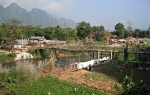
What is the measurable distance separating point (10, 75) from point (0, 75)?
76cm

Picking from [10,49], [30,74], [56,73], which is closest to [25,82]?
[30,74]

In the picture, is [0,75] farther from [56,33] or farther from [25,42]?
[56,33]

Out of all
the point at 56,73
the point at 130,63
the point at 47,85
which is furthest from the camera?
the point at 130,63

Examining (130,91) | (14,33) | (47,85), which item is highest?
(14,33)

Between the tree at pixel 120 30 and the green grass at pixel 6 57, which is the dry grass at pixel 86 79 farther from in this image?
the tree at pixel 120 30

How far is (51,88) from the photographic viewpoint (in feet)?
52.1

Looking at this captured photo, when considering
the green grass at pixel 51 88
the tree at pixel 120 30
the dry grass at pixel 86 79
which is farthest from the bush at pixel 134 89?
the tree at pixel 120 30

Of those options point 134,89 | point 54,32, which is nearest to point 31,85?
point 134,89

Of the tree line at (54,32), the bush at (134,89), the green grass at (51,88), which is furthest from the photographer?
the tree line at (54,32)

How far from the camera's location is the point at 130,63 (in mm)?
26188

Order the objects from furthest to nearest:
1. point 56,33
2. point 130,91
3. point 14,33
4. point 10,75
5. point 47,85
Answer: point 56,33 → point 14,33 → point 10,75 → point 47,85 → point 130,91

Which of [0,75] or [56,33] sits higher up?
[56,33]

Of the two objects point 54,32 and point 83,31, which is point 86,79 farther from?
point 83,31

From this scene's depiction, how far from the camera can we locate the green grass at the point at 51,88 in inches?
589
